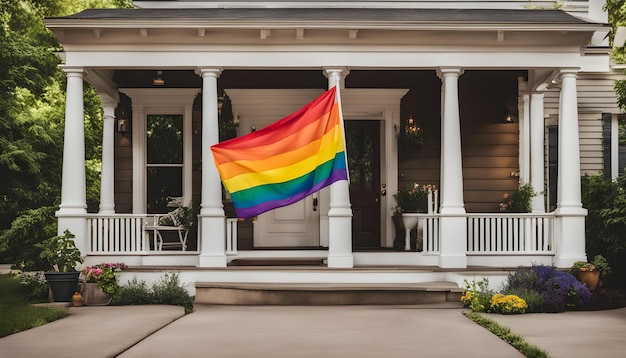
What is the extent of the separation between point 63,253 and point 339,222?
4211 mm

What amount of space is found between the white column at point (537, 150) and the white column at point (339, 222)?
4.16m

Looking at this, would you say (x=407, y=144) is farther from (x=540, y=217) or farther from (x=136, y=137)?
(x=136, y=137)

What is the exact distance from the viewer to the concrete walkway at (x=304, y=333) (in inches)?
334

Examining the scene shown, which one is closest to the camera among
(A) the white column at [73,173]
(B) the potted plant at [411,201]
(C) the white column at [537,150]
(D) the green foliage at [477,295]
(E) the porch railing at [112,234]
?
(D) the green foliage at [477,295]

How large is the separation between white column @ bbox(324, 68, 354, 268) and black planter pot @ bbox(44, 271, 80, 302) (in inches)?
154

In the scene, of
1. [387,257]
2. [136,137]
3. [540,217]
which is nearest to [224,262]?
[387,257]

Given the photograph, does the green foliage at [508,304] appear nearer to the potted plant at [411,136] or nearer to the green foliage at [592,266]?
the green foliage at [592,266]

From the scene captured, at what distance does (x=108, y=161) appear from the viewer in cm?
1544

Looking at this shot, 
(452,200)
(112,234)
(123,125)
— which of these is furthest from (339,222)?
(123,125)

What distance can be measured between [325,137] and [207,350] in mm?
4121

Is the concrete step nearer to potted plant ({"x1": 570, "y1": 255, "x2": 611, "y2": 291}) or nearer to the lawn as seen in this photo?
potted plant ({"x1": 570, "y1": 255, "x2": 611, "y2": 291})

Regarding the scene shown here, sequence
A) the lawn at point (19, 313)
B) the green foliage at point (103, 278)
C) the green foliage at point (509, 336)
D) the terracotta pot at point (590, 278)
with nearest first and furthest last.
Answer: the green foliage at point (509, 336), the lawn at point (19, 313), the green foliage at point (103, 278), the terracotta pot at point (590, 278)

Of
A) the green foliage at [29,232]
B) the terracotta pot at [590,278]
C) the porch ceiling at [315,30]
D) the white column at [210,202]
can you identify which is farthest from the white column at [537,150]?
the green foliage at [29,232]

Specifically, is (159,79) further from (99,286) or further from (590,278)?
(590,278)
